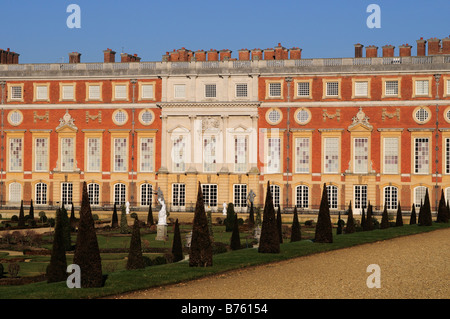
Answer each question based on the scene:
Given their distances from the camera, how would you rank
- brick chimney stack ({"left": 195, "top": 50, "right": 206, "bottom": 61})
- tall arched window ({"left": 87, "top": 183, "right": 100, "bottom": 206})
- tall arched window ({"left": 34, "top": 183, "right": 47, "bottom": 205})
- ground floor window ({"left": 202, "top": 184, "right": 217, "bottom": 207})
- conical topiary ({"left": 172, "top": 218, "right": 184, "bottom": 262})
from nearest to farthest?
1. conical topiary ({"left": 172, "top": 218, "right": 184, "bottom": 262})
2. ground floor window ({"left": 202, "top": 184, "right": 217, "bottom": 207})
3. tall arched window ({"left": 87, "top": 183, "right": 100, "bottom": 206})
4. brick chimney stack ({"left": 195, "top": 50, "right": 206, "bottom": 61})
5. tall arched window ({"left": 34, "top": 183, "right": 47, "bottom": 205})

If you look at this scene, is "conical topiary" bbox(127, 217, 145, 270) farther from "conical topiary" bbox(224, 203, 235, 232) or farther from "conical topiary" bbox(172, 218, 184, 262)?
"conical topiary" bbox(224, 203, 235, 232)

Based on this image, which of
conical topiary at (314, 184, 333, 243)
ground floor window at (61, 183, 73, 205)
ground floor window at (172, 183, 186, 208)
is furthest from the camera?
ground floor window at (61, 183, 73, 205)

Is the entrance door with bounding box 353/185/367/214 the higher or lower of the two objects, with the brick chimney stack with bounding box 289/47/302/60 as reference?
lower

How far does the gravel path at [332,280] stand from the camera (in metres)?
16.4

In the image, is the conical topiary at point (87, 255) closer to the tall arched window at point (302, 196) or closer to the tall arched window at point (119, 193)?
the tall arched window at point (302, 196)

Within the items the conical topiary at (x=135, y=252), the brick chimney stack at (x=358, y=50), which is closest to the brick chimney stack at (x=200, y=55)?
the brick chimney stack at (x=358, y=50)

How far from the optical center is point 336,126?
4934cm

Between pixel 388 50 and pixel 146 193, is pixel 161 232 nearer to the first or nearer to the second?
pixel 146 193

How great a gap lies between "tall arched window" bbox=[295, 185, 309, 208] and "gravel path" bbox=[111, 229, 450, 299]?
81.6ft

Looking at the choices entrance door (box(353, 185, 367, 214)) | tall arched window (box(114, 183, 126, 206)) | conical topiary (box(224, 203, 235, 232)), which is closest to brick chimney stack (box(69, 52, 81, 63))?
tall arched window (box(114, 183, 126, 206))

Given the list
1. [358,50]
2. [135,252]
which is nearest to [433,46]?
[358,50]

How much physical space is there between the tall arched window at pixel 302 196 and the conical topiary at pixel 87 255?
32.8m

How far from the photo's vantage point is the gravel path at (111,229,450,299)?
16.4 m
